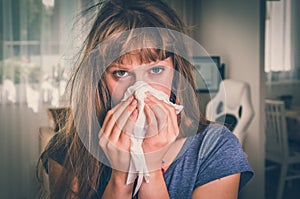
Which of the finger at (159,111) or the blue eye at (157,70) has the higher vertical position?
the blue eye at (157,70)

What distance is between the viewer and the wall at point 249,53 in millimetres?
1129

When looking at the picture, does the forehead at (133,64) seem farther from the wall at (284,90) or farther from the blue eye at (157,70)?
the wall at (284,90)

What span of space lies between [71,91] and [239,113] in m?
0.54

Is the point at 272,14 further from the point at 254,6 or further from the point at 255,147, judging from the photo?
the point at 255,147

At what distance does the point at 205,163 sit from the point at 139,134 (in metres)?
0.09

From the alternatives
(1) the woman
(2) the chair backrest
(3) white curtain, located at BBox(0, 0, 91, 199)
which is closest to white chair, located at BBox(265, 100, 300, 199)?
(2) the chair backrest

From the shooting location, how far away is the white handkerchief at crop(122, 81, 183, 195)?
403 mm

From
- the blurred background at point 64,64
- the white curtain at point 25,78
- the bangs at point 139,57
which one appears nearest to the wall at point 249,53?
the blurred background at point 64,64

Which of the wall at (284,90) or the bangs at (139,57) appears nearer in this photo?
the bangs at (139,57)

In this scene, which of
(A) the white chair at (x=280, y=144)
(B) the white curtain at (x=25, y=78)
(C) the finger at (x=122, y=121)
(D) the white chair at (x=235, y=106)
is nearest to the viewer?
(C) the finger at (x=122, y=121)

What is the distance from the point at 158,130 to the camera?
42 centimetres

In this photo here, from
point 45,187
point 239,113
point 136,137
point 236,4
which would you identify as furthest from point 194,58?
point 236,4

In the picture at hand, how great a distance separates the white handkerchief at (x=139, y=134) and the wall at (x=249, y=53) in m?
0.69

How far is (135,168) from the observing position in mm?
421
